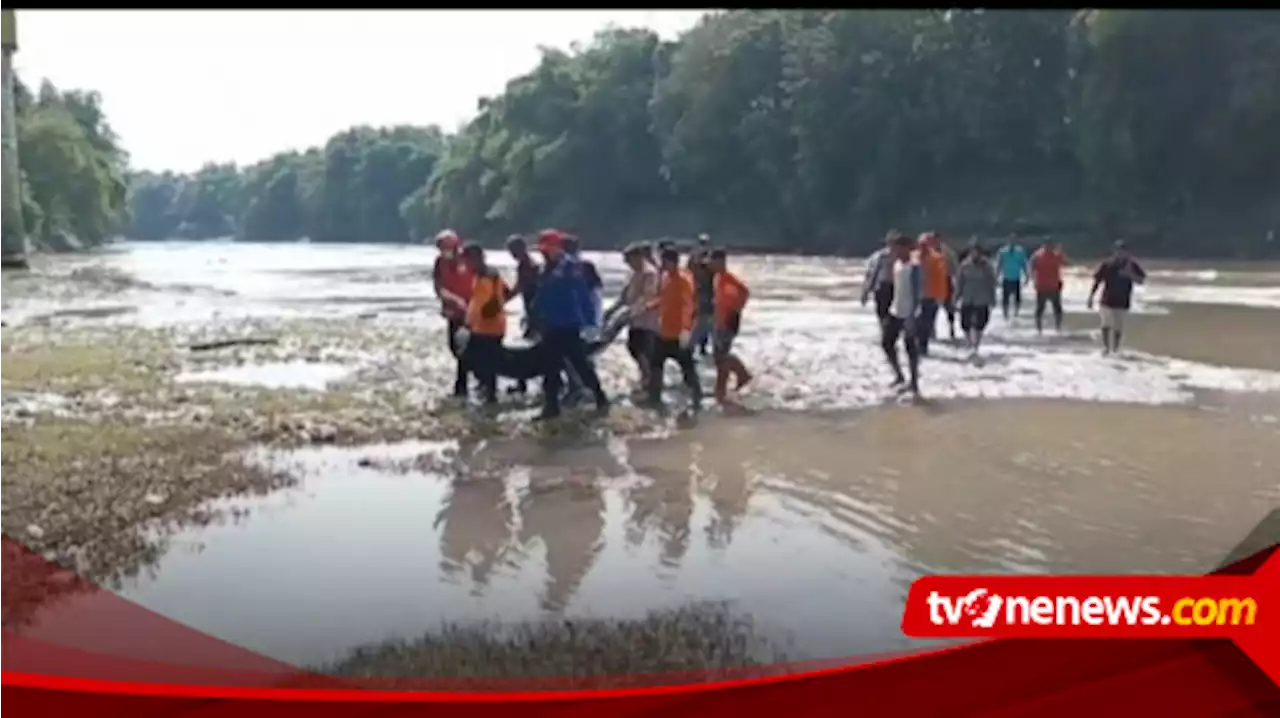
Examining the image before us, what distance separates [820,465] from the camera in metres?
5.04

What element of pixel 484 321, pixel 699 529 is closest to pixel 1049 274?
pixel 484 321

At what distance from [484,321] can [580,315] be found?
729 millimetres

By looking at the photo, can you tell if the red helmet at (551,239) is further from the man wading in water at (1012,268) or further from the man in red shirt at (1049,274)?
the man in red shirt at (1049,274)

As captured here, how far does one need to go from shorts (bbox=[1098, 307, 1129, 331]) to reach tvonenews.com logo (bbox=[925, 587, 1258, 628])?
3.65 metres

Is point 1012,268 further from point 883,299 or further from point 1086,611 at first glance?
point 1086,611

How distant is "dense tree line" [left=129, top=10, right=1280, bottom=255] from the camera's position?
12.4 ft

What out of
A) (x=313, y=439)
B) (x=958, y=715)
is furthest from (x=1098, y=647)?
(x=313, y=439)

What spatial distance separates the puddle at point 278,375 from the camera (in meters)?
4.10

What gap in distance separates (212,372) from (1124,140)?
2.96 metres

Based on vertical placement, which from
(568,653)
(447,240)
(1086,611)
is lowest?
(568,653)

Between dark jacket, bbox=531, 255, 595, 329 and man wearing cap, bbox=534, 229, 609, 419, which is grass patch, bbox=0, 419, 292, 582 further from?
dark jacket, bbox=531, 255, 595, 329

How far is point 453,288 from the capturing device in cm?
448

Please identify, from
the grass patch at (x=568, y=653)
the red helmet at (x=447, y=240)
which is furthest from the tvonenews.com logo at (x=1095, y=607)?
the red helmet at (x=447, y=240)

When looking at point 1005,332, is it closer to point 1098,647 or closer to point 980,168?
point 980,168
